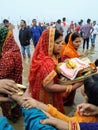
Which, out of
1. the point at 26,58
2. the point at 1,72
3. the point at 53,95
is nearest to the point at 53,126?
the point at 53,95

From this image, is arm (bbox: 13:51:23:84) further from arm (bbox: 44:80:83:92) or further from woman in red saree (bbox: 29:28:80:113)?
arm (bbox: 44:80:83:92)

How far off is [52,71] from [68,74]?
0.20 meters

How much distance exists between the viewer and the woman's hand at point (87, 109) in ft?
6.33

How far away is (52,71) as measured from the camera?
3.04 metres

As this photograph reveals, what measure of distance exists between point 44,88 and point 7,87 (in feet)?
4.64

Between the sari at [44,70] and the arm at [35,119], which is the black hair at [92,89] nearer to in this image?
the arm at [35,119]

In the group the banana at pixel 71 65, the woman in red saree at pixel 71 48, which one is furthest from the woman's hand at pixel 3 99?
the woman in red saree at pixel 71 48

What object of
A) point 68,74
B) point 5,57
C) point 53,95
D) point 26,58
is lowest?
point 26,58

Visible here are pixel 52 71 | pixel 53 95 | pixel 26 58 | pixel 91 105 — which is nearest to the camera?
pixel 91 105

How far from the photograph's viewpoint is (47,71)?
304 cm

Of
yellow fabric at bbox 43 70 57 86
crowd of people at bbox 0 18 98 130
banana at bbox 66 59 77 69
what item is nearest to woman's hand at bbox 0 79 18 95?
crowd of people at bbox 0 18 98 130

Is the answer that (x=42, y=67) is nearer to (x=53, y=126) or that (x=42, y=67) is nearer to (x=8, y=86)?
(x=8, y=86)

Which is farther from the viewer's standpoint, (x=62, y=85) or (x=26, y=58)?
(x=26, y=58)

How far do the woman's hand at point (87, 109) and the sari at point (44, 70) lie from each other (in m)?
1.01
